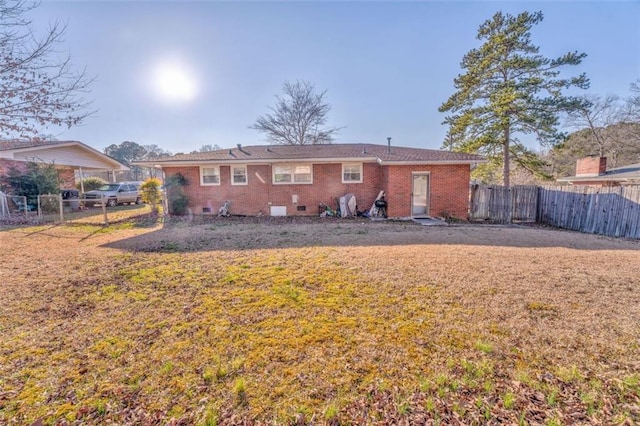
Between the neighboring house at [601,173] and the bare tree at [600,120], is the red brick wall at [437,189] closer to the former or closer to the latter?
the neighboring house at [601,173]

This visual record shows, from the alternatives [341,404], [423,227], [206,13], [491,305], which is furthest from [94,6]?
[423,227]

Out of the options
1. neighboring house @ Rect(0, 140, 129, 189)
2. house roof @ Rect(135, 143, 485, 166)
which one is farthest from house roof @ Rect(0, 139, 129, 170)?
house roof @ Rect(135, 143, 485, 166)

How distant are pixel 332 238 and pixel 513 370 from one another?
20.1 feet

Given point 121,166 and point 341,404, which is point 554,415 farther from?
point 121,166

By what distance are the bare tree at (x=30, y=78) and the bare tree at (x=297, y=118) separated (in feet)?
73.4

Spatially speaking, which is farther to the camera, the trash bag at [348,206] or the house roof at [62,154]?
the house roof at [62,154]

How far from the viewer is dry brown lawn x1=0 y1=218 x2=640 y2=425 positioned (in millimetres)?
2152

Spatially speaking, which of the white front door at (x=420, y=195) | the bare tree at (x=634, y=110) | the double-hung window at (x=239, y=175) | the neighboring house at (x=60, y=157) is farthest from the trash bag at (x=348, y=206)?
the bare tree at (x=634, y=110)

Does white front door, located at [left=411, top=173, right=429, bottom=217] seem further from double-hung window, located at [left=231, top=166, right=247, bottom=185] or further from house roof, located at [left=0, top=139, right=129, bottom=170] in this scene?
house roof, located at [left=0, top=139, right=129, bottom=170]

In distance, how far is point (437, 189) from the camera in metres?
12.4

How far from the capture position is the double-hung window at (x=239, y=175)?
526 inches

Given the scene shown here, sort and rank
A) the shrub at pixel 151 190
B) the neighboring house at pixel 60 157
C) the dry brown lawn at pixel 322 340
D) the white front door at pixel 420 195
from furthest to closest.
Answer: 1. the neighboring house at pixel 60 157
2. the shrub at pixel 151 190
3. the white front door at pixel 420 195
4. the dry brown lawn at pixel 322 340

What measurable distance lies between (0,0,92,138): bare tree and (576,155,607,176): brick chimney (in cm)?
2554

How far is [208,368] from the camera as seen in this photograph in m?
2.57
